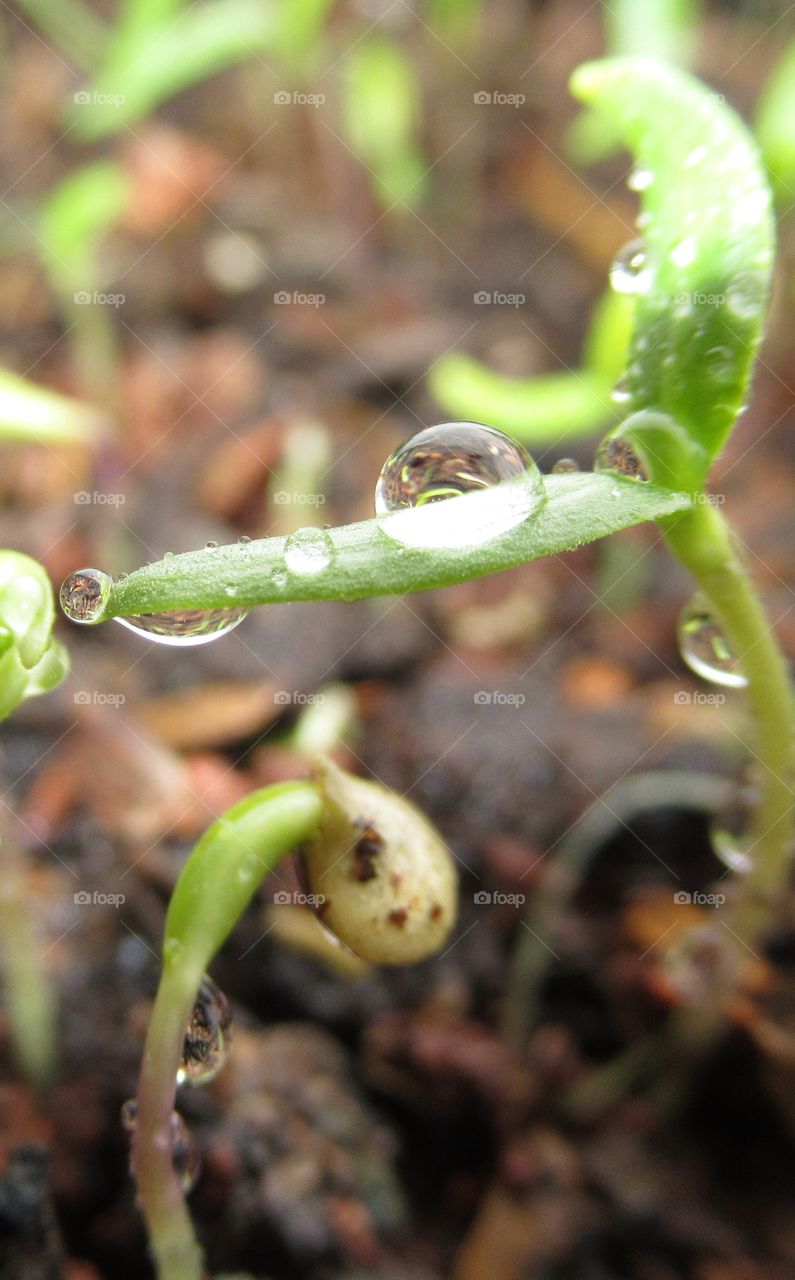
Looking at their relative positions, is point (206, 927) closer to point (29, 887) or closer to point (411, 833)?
point (411, 833)

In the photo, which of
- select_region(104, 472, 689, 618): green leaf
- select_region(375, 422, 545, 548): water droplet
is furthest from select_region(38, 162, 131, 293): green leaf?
select_region(104, 472, 689, 618): green leaf

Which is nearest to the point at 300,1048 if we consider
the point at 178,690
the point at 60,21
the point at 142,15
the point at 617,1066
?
the point at 617,1066

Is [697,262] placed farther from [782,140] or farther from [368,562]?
[782,140]

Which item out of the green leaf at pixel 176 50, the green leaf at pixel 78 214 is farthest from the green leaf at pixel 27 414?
the green leaf at pixel 176 50

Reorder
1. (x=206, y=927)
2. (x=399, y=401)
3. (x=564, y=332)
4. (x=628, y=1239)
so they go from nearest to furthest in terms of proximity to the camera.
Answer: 1. (x=206, y=927)
2. (x=628, y=1239)
3. (x=399, y=401)
4. (x=564, y=332)

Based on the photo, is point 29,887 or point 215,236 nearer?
point 29,887

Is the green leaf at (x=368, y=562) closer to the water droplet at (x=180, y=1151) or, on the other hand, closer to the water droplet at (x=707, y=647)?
the water droplet at (x=707, y=647)
